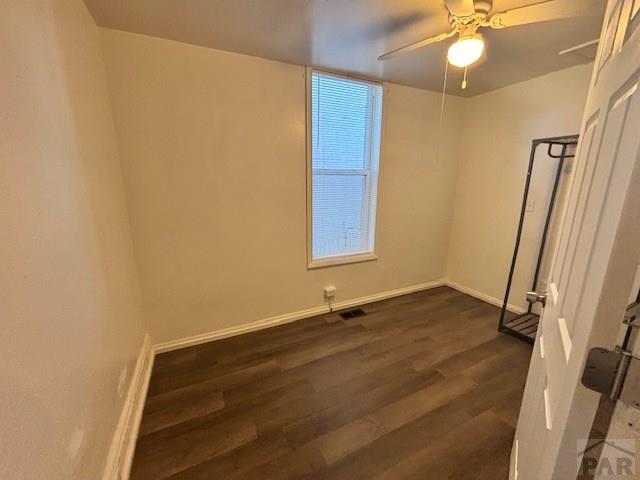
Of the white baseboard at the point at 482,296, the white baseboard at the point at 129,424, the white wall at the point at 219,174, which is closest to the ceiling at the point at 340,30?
the white wall at the point at 219,174

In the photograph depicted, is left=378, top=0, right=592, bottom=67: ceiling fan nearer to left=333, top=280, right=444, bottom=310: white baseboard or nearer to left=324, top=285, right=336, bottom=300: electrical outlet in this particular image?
left=324, top=285, right=336, bottom=300: electrical outlet

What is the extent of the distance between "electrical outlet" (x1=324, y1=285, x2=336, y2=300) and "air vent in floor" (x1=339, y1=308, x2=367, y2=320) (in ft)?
0.70

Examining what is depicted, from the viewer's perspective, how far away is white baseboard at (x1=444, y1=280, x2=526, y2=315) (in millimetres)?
2896

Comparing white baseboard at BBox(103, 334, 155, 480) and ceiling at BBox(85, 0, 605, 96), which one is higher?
ceiling at BBox(85, 0, 605, 96)

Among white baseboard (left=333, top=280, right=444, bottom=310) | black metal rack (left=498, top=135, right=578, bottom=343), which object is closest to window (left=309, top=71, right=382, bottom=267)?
white baseboard (left=333, top=280, right=444, bottom=310)

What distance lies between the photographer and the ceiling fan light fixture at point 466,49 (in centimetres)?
137

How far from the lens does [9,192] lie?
0.74m

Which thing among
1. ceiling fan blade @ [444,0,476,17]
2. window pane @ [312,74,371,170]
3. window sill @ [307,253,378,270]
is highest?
ceiling fan blade @ [444,0,476,17]

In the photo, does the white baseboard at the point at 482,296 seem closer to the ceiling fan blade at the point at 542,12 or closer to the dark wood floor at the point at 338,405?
the dark wood floor at the point at 338,405

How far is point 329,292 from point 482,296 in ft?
6.03

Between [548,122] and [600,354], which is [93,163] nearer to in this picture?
[600,354]

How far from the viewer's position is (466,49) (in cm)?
139

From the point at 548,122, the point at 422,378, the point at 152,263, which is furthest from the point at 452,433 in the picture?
the point at 548,122


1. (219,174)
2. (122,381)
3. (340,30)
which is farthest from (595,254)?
(219,174)
